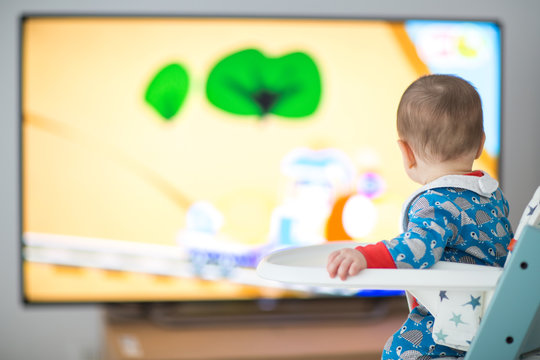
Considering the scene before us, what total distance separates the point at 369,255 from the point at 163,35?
5.14 ft

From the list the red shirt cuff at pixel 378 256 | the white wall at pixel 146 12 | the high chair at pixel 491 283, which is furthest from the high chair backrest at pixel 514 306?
the white wall at pixel 146 12

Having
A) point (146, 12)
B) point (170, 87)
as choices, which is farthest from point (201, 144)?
point (146, 12)

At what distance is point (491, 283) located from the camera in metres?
0.63

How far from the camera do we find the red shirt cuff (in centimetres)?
71

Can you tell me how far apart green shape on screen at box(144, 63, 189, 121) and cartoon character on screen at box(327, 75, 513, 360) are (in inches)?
52.7

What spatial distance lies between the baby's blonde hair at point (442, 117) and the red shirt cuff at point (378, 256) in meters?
0.19

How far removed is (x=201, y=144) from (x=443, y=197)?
1.39 metres

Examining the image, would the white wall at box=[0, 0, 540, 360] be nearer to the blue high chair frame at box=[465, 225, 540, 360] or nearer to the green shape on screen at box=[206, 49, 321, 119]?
the green shape on screen at box=[206, 49, 321, 119]

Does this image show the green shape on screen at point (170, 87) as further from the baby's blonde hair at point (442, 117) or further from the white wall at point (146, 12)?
the baby's blonde hair at point (442, 117)

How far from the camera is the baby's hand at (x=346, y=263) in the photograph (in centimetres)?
65

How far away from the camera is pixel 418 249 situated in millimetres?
722

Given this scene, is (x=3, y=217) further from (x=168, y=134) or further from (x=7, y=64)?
(x=168, y=134)

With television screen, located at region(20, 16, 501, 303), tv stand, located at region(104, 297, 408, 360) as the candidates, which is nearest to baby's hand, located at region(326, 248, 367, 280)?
tv stand, located at region(104, 297, 408, 360)

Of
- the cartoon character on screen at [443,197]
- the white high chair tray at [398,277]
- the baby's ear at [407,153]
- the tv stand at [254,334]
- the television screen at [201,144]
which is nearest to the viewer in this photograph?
the white high chair tray at [398,277]
